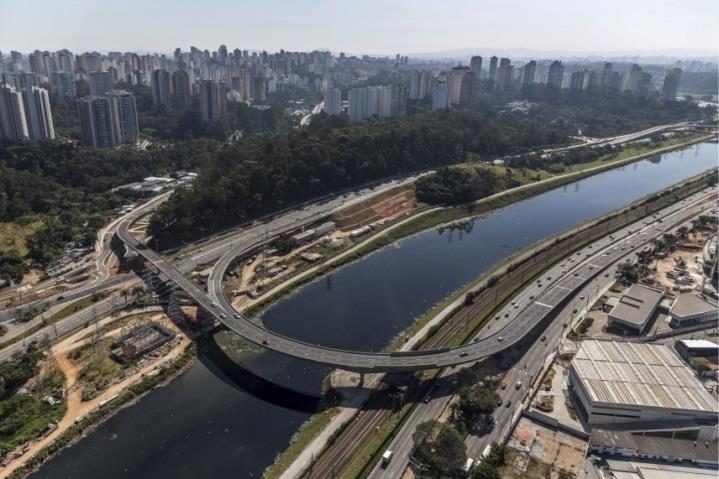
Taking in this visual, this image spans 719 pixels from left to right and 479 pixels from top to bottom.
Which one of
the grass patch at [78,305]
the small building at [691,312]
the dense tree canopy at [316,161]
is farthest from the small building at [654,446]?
the dense tree canopy at [316,161]

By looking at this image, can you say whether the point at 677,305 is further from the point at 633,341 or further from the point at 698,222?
the point at 698,222

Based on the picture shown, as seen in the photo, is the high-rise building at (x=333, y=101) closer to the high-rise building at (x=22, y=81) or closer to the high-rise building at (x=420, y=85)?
the high-rise building at (x=420, y=85)

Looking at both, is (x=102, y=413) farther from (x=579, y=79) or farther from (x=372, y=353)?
(x=579, y=79)

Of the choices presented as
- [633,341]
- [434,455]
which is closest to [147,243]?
[434,455]

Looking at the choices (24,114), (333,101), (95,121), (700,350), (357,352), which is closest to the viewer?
(357,352)

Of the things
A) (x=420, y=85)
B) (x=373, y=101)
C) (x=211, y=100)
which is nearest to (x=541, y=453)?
(x=211, y=100)

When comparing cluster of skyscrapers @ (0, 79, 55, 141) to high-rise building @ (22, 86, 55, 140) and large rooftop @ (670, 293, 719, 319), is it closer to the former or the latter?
high-rise building @ (22, 86, 55, 140)
